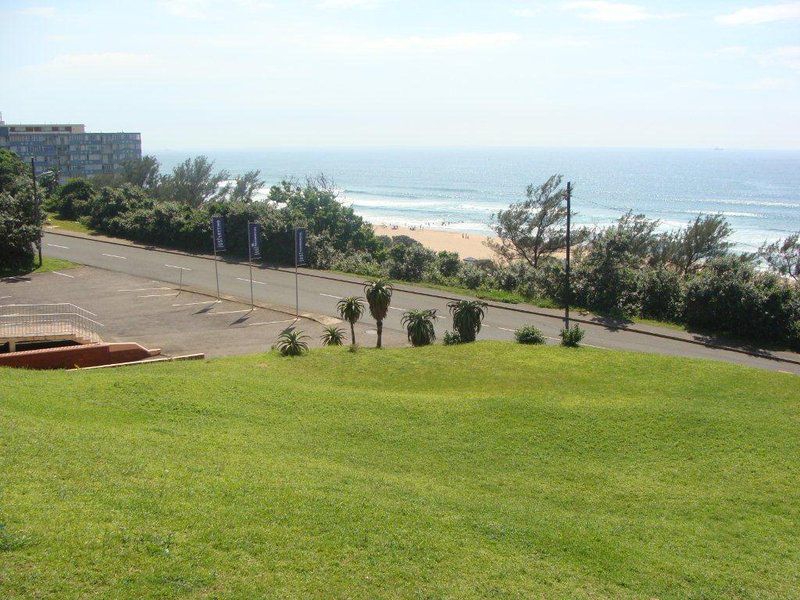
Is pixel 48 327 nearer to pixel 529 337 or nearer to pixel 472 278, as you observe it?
pixel 529 337

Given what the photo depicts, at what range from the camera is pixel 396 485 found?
13172mm

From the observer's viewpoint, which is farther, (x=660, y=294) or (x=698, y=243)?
(x=698, y=243)

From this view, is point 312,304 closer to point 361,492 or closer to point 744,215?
point 361,492

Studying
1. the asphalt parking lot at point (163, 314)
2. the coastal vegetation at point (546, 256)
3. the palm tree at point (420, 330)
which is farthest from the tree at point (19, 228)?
the palm tree at point (420, 330)

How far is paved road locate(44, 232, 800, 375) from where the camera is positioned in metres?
28.3

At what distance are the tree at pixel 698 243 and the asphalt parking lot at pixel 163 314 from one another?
79.1 ft

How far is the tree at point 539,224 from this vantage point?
4578cm

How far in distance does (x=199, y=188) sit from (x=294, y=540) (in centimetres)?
7201

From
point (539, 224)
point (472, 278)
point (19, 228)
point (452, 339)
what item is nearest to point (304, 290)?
point (472, 278)

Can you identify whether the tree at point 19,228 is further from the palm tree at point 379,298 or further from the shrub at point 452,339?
the shrub at point 452,339

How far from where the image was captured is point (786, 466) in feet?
49.9

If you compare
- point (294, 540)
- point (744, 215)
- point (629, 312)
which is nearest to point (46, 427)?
point (294, 540)

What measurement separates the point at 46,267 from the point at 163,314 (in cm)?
1237

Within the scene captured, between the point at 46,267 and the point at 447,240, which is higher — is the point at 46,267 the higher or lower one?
the higher one
